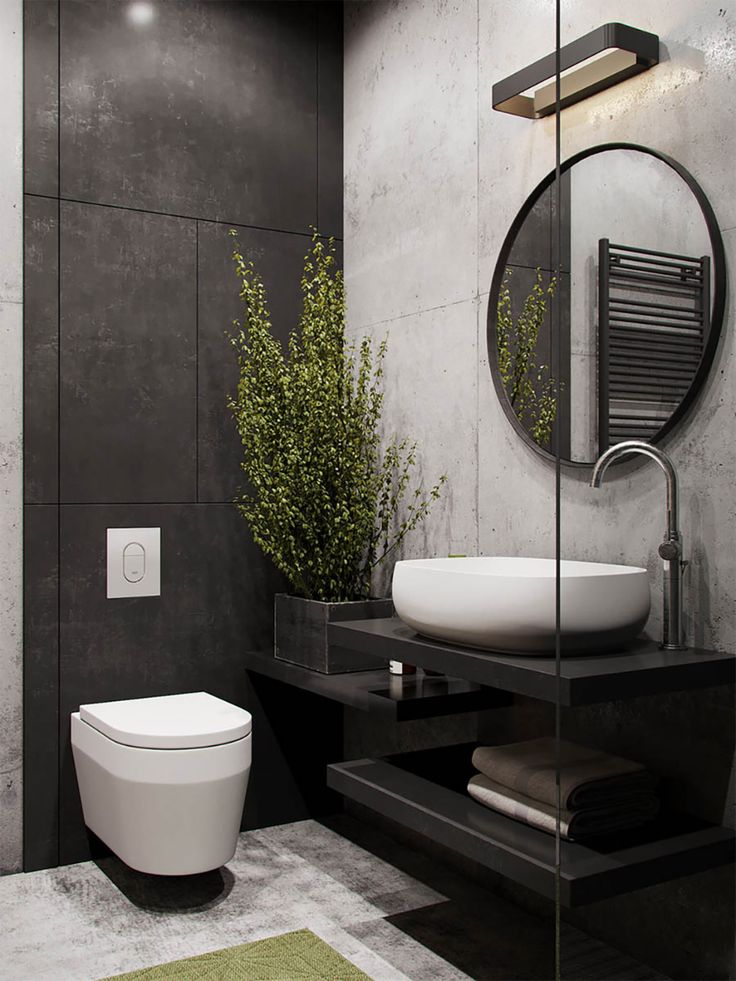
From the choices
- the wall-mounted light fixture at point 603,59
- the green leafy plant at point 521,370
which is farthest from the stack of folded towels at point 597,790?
the green leafy plant at point 521,370

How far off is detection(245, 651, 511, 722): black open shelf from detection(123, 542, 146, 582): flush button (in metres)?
0.53

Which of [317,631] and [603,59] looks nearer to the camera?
[603,59]

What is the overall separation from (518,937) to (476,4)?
94.8 inches

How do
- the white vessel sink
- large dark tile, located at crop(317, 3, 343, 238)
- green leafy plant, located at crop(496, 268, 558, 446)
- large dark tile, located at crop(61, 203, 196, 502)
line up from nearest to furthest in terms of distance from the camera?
1. the white vessel sink
2. green leafy plant, located at crop(496, 268, 558, 446)
3. large dark tile, located at crop(61, 203, 196, 502)
4. large dark tile, located at crop(317, 3, 343, 238)

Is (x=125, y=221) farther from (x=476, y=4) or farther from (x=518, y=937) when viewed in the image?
(x=518, y=937)

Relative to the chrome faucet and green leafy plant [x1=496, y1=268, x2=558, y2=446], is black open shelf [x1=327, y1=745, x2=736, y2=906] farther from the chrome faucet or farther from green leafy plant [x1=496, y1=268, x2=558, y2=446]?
green leafy plant [x1=496, y1=268, x2=558, y2=446]

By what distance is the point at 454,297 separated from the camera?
265 cm

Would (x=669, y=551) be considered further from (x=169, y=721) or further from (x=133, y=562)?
(x=133, y=562)

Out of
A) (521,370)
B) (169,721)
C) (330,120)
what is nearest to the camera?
(521,370)

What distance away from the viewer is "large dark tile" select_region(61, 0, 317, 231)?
272 centimetres

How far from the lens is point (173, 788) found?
2236 mm

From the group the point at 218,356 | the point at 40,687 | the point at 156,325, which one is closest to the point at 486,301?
the point at 218,356

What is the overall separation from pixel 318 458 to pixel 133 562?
641mm

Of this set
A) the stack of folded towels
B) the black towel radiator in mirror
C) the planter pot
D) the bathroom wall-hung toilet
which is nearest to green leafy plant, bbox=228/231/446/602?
the planter pot
